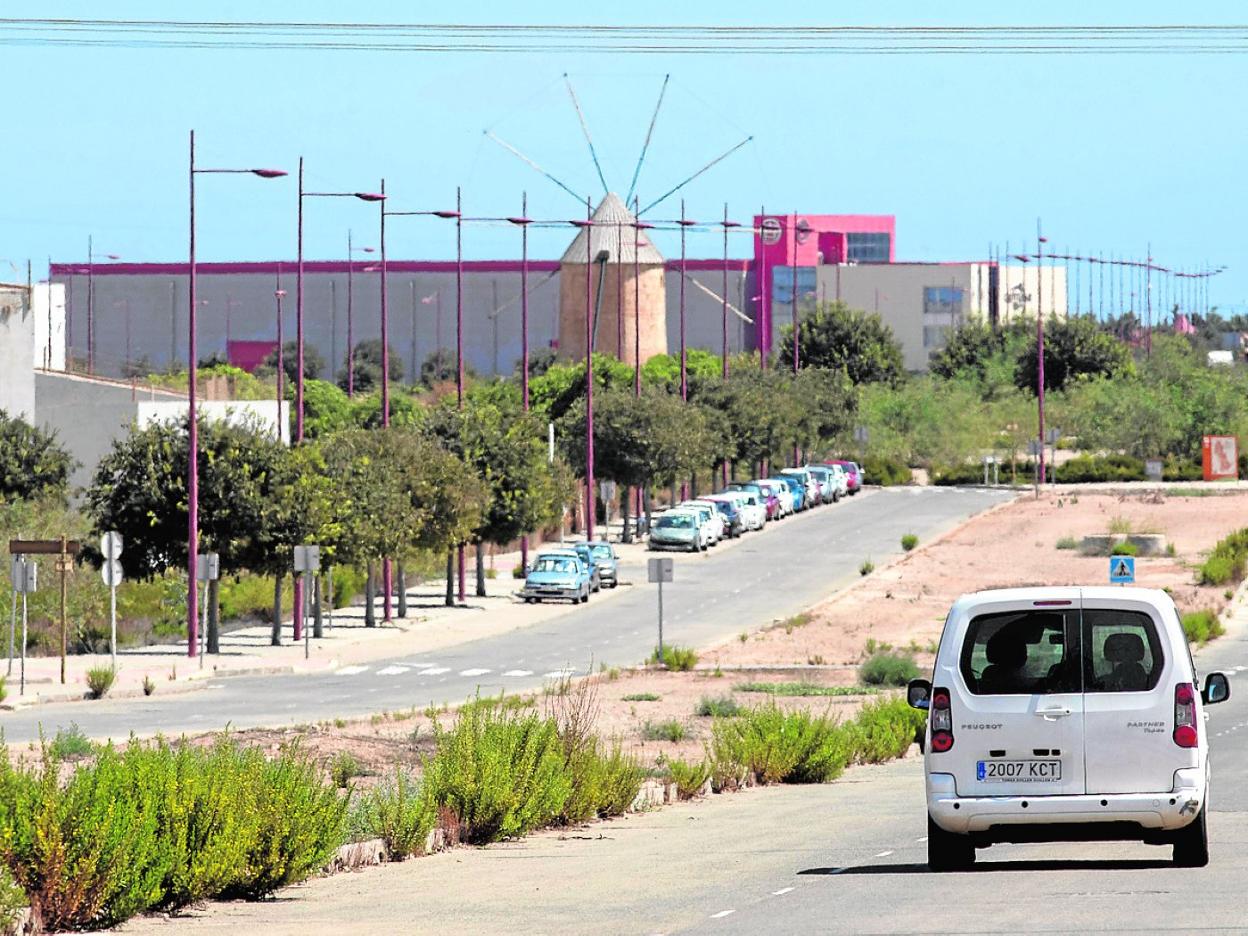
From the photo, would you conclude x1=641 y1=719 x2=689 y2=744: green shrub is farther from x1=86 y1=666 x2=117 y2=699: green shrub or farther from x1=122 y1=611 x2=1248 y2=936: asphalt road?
x1=122 y1=611 x2=1248 y2=936: asphalt road

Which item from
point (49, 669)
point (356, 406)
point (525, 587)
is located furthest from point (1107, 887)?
A: point (356, 406)

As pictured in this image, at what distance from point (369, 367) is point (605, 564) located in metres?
100

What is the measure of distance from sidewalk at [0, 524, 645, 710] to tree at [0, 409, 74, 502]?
38.3 feet

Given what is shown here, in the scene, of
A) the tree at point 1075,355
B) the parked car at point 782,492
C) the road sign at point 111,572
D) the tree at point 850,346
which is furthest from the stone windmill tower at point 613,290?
the road sign at point 111,572

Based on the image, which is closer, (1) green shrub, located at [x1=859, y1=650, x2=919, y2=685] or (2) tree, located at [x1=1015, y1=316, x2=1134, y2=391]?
(1) green shrub, located at [x1=859, y1=650, x2=919, y2=685]

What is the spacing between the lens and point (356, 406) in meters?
111

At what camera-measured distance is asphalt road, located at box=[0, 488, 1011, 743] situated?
38562 millimetres

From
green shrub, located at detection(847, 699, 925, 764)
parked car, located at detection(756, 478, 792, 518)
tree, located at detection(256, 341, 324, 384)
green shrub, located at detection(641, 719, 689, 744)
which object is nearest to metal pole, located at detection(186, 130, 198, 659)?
green shrub, located at detection(641, 719, 689, 744)

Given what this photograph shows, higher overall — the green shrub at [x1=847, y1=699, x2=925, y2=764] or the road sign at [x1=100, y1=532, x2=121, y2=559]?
the road sign at [x1=100, y1=532, x2=121, y2=559]

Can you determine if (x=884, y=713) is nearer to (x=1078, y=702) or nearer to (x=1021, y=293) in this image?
(x=1078, y=702)

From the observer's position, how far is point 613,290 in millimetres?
139875

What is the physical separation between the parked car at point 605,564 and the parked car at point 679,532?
905 cm

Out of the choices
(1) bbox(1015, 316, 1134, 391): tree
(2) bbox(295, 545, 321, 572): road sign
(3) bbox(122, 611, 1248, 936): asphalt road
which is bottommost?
(3) bbox(122, 611, 1248, 936): asphalt road

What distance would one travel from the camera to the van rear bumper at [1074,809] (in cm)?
1477
